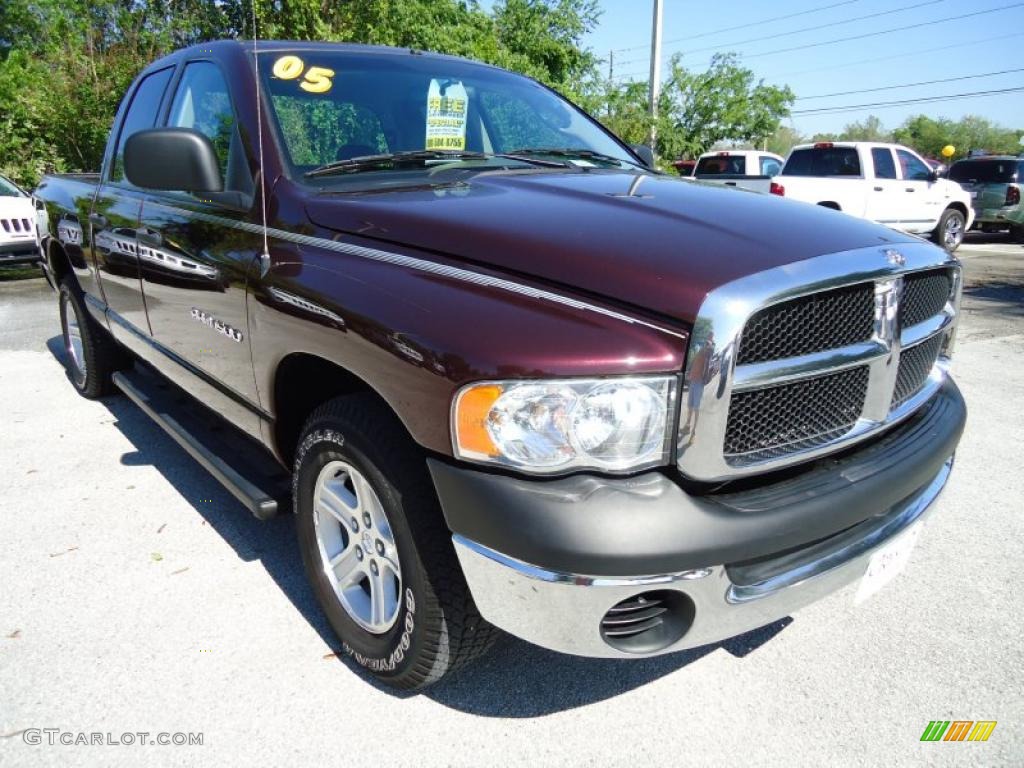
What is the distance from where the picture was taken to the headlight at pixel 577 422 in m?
1.60

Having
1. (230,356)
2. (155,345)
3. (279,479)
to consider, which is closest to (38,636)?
(279,479)

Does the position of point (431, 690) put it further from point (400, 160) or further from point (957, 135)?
point (957, 135)

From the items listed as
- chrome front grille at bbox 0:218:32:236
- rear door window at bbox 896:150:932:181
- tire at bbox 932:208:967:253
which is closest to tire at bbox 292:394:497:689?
chrome front grille at bbox 0:218:32:236

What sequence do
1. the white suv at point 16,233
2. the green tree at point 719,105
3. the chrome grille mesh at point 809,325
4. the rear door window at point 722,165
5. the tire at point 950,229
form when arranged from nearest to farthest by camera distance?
the chrome grille mesh at point 809,325
the white suv at point 16,233
the tire at point 950,229
the rear door window at point 722,165
the green tree at point 719,105

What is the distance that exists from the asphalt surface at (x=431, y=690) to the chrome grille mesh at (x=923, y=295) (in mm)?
867

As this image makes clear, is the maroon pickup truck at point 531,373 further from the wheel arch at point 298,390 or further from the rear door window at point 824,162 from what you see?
the rear door window at point 824,162

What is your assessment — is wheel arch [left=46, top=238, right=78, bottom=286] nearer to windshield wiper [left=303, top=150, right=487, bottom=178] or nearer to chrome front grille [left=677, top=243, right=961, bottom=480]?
windshield wiper [left=303, top=150, right=487, bottom=178]

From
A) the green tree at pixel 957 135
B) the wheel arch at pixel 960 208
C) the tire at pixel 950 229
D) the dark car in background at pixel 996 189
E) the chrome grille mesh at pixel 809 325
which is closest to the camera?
the chrome grille mesh at pixel 809 325

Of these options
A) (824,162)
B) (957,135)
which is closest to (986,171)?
(824,162)

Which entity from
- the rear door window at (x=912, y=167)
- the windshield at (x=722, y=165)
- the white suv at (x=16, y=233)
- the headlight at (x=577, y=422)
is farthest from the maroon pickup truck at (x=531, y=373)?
the windshield at (x=722, y=165)

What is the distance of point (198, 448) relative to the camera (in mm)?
2920

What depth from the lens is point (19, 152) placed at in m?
13.5

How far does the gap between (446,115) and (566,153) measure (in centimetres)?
51

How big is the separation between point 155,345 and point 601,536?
8.53ft
